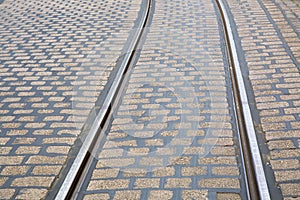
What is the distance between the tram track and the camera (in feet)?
11.2

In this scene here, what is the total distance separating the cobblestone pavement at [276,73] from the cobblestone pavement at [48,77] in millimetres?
1802

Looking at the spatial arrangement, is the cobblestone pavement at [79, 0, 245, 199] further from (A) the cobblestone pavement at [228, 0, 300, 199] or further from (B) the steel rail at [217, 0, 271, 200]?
(A) the cobblestone pavement at [228, 0, 300, 199]

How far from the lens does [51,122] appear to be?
4.62 metres

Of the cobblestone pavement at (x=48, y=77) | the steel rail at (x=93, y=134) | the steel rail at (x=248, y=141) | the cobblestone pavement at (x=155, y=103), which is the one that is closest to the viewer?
the steel rail at (x=248, y=141)

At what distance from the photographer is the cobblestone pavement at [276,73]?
371 cm

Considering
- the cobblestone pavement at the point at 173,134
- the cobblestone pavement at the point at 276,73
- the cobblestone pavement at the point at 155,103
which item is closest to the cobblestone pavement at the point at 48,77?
the cobblestone pavement at the point at 155,103

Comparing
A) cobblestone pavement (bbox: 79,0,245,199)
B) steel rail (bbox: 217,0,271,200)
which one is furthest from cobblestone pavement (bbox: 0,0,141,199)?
steel rail (bbox: 217,0,271,200)

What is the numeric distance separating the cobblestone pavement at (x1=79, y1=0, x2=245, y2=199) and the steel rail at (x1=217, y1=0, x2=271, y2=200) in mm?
83

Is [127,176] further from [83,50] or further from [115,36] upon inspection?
[115,36]

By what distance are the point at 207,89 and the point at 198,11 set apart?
11.8 feet

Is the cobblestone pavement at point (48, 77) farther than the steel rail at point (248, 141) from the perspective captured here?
Yes

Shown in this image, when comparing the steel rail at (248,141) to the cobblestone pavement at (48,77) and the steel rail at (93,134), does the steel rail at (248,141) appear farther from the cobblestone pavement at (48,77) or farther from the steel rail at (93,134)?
the cobblestone pavement at (48,77)

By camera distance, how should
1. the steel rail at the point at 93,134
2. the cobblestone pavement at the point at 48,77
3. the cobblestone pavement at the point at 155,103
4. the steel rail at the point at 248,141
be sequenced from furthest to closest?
the cobblestone pavement at the point at 48,77 → the cobblestone pavement at the point at 155,103 → the steel rail at the point at 93,134 → the steel rail at the point at 248,141

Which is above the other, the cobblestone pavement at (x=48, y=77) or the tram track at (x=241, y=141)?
the tram track at (x=241, y=141)
